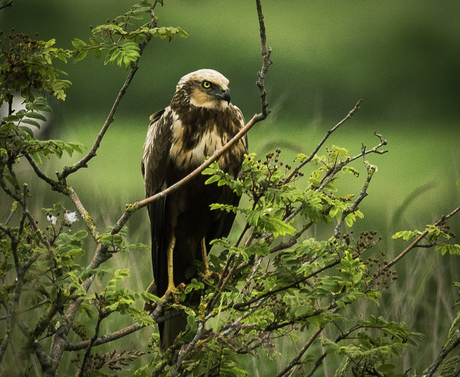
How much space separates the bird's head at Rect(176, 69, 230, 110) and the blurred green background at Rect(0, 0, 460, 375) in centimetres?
196

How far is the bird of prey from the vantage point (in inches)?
68.2

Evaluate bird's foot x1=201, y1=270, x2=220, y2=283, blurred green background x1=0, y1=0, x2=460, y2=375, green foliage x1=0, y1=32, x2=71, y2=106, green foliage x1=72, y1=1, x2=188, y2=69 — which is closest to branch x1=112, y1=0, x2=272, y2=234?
green foliage x1=72, y1=1, x2=188, y2=69

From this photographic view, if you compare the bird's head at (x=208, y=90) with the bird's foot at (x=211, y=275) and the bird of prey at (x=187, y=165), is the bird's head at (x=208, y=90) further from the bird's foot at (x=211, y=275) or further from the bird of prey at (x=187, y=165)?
the bird's foot at (x=211, y=275)

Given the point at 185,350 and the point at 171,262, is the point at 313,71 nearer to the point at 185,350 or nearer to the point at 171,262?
the point at 171,262

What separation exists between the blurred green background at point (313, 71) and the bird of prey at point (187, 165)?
1.92 meters

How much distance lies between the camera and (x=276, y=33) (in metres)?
5.14

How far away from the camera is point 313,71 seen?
4918 mm

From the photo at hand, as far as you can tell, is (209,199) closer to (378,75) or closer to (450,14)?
(378,75)

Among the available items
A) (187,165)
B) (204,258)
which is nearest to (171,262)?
(204,258)

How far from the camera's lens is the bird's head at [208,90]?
1.77 meters

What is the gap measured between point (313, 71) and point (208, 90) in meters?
3.31

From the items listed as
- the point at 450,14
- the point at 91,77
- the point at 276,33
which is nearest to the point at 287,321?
the point at 91,77

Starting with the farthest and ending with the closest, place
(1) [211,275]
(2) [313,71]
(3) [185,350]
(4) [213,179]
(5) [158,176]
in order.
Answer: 1. (2) [313,71]
2. (5) [158,176]
3. (1) [211,275]
4. (4) [213,179]
5. (3) [185,350]

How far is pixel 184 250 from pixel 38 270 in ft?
2.94
